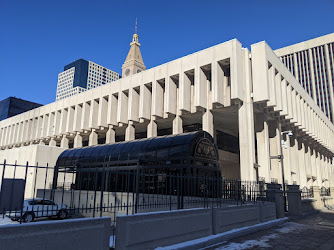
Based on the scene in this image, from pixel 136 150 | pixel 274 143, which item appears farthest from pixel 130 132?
pixel 274 143

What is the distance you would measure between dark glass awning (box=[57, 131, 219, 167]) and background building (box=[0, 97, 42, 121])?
9795 cm

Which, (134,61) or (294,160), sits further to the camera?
(134,61)

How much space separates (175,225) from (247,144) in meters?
20.3

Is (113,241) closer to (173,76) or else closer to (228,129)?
(173,76)

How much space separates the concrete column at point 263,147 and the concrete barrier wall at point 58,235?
2620 centimetres

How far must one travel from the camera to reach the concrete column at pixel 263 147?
97.8 feet

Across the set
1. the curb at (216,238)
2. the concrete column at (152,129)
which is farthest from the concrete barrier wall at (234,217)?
the concrete column at (152,129)

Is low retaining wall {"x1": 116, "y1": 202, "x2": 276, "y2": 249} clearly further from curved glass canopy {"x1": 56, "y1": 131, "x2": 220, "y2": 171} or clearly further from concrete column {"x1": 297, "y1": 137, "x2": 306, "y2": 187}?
concrete column {"x1": 297, "y1": 137, "x2": 306, "y2": 187}

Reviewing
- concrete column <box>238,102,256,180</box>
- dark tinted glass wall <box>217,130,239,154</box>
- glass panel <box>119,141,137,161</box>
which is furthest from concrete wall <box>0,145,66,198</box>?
concrete column <box>238,102,256,180</box>

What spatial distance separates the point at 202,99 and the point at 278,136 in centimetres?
1291

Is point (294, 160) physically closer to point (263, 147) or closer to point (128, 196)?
point (263, 147)

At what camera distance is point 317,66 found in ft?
362

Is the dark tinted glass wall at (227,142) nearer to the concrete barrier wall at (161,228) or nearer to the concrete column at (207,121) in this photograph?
the concrete column at (207,121)

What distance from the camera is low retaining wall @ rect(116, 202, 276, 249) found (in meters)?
7.15
